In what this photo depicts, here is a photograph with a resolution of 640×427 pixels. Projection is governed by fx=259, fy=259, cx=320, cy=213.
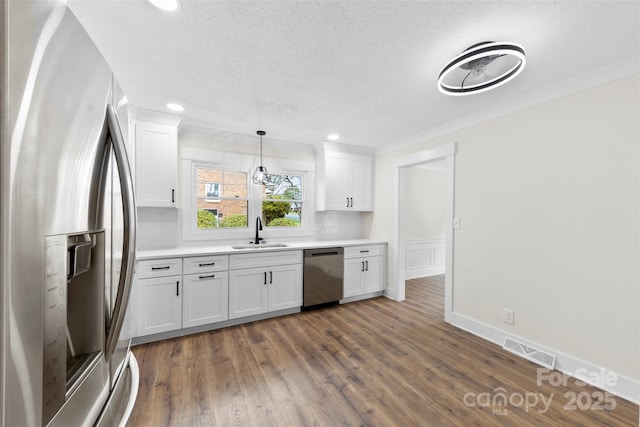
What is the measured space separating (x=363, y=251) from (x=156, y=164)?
9.90 feet

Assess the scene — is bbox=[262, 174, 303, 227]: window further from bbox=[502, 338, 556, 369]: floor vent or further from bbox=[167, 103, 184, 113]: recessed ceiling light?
bbox=[502, 338, 556, 369]: floor vent

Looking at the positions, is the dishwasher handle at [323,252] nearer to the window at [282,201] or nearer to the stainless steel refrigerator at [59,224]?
the window at [282,201]

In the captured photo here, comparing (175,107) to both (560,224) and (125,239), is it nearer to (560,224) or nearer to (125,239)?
(125,239)

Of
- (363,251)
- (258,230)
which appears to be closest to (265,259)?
(258,230)

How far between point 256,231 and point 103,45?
8.24ft

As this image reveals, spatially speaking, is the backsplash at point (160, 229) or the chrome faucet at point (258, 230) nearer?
the backsplash at point (160, 229)

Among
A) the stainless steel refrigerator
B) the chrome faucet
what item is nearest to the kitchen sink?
the chrome faucet

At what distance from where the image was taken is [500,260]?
271cm

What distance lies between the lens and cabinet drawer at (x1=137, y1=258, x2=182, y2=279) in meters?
2.62

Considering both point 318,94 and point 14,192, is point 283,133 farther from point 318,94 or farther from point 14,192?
point 14,192

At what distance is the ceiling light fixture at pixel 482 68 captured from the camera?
5.25ft

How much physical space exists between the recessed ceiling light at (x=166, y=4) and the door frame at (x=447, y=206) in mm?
3003

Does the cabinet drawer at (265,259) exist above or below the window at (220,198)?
below

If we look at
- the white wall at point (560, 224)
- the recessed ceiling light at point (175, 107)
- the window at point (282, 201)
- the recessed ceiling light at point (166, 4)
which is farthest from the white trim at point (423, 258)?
the recessed ceiling light at point (166, 4)
